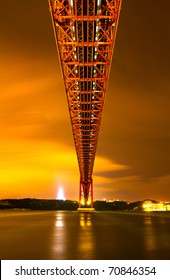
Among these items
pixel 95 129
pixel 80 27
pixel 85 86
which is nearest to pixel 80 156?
pixel 95 129

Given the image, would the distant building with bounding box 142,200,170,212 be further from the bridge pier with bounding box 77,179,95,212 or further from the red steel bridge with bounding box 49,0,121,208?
the red steel bridge with bounding box 49,0,121,208

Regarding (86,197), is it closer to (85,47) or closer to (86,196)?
(86,196)

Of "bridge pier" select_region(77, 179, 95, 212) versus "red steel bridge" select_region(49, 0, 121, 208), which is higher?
"red steel bridge" select_region(49, 0, 121, 208)

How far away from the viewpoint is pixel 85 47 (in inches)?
947

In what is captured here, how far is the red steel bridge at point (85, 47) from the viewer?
19203mm

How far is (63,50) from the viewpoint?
77.6 ft

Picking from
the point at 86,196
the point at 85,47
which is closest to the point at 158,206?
the point at 86,196

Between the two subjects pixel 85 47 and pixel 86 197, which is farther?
pixel 86 197

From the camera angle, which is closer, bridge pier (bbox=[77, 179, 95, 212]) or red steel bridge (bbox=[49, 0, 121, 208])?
red steel bridge (bbox=[49, 0, 121, 208])

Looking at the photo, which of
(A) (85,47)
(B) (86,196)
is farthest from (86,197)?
(A) (85,47)

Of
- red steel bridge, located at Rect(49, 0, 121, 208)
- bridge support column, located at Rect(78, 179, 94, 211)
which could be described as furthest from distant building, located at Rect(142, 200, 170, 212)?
red steel bridge, located at Rect(49, 0, 121, 208)

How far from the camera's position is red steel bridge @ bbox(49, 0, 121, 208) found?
63.0 ft
